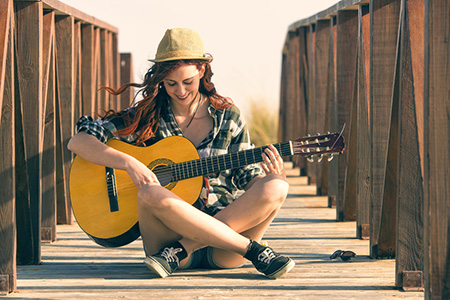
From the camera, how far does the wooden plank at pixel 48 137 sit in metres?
4.85

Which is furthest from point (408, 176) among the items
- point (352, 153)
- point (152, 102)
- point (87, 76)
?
point (87, 76)

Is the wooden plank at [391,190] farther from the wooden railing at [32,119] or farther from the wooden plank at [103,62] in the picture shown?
the wooden plank at [103,62]

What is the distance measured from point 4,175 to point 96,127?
0.57 metres

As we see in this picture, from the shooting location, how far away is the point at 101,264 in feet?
13.2

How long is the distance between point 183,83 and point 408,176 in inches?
46.4

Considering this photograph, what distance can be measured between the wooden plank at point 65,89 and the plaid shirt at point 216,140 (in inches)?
70.0

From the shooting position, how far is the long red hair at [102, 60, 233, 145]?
3732mm

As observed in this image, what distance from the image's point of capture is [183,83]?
146 inches

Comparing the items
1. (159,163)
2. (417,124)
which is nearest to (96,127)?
(159,163)

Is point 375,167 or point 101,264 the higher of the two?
point 375,167

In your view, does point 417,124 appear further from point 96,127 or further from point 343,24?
point 343,24

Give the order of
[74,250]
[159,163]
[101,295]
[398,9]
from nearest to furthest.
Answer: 1. [101,295]
2. [159,163]
3. [398,9]
4. [74,250]

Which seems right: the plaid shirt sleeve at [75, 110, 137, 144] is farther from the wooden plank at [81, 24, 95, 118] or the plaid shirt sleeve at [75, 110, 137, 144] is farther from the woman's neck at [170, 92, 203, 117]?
the wooden plank at [81, 24, 95, 118]

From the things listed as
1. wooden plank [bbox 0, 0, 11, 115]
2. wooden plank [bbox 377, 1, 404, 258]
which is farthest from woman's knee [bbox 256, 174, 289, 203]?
wooden plank [bbox 0, 0, 11, 115]
